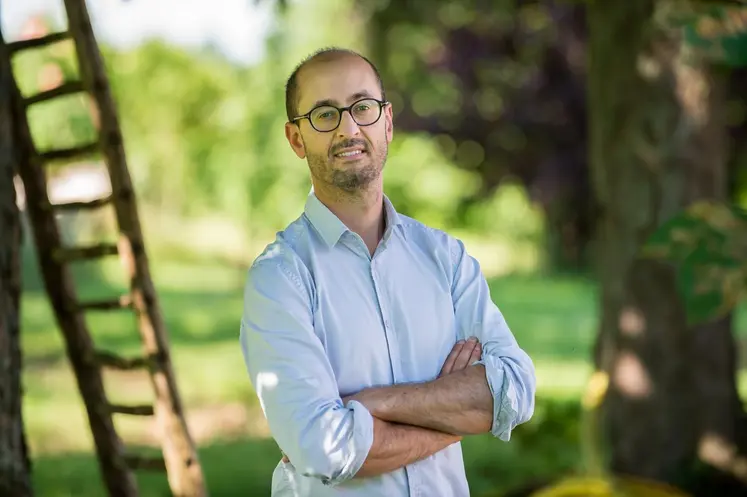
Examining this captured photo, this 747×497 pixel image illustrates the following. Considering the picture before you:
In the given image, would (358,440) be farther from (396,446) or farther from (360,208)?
(360,208)

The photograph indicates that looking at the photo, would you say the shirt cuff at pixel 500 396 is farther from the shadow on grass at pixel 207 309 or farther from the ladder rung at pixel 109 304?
the shadow on grass at pixel 207 309

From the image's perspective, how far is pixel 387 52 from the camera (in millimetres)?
9828

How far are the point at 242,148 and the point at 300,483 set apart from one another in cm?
1556

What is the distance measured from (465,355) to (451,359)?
0.03 metres

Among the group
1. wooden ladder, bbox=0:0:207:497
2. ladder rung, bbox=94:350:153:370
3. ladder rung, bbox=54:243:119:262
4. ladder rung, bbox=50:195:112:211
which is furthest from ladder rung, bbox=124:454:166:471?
ladder rung, bbox=50:195:112:211

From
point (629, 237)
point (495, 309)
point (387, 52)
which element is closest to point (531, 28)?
point (387, 52)

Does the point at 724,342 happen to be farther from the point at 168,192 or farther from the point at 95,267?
the point at 168,192

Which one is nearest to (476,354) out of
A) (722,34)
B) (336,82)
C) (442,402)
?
(442,402)

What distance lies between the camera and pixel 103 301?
12.2 ft

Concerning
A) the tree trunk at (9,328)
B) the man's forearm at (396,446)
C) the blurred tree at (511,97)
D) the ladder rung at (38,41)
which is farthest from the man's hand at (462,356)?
the blurred tree at (511,97)

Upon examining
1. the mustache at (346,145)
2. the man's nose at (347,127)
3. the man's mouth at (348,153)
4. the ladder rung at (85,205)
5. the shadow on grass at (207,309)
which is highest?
the man's nose at (347,127)

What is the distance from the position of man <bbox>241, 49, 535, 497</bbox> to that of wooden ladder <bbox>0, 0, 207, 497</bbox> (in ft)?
→ 4.92

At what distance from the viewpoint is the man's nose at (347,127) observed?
86.0 inches

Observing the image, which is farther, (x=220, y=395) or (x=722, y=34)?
(x=220, y=395)
